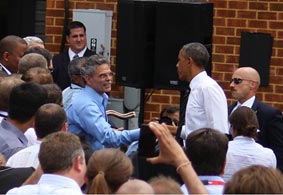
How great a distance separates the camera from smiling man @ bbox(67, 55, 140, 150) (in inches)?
324

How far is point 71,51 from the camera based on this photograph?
11.2m

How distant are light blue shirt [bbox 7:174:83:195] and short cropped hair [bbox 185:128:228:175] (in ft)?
2.83

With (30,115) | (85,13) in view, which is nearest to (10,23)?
(85,13)

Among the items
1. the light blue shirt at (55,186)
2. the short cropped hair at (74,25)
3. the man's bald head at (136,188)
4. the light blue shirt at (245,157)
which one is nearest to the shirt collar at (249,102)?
the light blue shirt at (245,157)

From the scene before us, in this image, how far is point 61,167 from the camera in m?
5.21

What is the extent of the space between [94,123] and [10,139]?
1509 mm

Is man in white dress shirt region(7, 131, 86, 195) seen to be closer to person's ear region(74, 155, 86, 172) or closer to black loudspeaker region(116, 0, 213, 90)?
person's ear region(74, 155, 86, 172)

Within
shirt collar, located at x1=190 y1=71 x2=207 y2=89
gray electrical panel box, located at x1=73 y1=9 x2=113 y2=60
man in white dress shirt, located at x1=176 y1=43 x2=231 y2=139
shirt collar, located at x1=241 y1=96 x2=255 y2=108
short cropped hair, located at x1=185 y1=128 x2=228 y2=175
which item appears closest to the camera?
short cropped hair, located at x1=185 y1=128 x2=228 y2=175

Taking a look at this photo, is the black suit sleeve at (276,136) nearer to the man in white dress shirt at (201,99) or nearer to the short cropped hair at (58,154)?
the man in white dress shirt at (201,99)

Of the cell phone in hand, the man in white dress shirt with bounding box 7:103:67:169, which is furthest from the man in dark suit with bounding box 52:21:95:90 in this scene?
the man in white dress shirt with bounding box 7:103:67:169

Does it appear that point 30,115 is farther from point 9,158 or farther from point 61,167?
point 61,167

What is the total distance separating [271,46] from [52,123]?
201 inches

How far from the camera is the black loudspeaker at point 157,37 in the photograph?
32.6ft

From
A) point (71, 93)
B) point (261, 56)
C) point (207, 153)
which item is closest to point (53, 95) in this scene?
point (71, 93)
